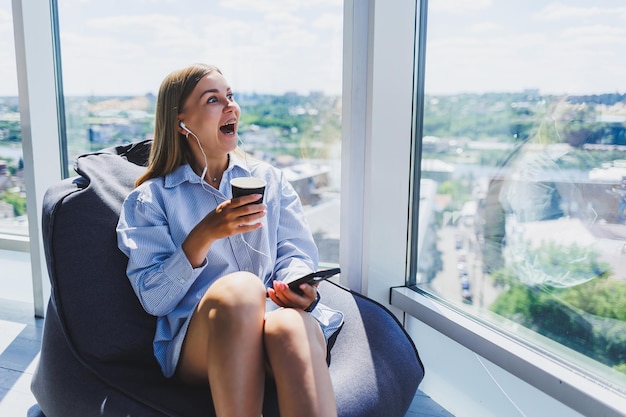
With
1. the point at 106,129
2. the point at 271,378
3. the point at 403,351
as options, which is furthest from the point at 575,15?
the point at 106,129

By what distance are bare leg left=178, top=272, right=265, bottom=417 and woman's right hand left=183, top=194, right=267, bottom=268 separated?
126 millimetres

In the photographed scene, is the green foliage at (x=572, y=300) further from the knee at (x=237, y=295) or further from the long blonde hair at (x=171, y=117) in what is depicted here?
the long blonde hair at (x=171, y=117)

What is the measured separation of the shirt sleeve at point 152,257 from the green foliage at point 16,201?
158 cm

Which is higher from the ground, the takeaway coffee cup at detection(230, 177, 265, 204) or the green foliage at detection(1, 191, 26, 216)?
the takeaway coffee cup at detection(230, 177, 265, 204)

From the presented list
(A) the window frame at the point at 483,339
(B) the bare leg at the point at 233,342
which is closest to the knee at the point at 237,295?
(B) the bare leg at the point at 233,342

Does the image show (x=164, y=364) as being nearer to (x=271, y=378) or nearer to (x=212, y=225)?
(x=271, y=378)

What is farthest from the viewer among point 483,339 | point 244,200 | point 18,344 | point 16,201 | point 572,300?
point 16,201

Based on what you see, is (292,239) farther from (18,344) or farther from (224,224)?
(18,344)

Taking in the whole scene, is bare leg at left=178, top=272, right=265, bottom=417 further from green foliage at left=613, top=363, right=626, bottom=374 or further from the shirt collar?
green foliage at left=613, top=363, right=626, bottom=374

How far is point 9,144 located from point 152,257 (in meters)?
1.94

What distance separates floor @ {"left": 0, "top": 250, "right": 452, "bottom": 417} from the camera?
2078mm

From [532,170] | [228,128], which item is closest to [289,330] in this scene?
[228,128]

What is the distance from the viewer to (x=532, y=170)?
182 centimetres

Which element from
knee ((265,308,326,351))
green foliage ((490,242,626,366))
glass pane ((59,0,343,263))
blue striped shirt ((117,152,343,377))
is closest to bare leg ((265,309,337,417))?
knee ((265,308,326,351))
